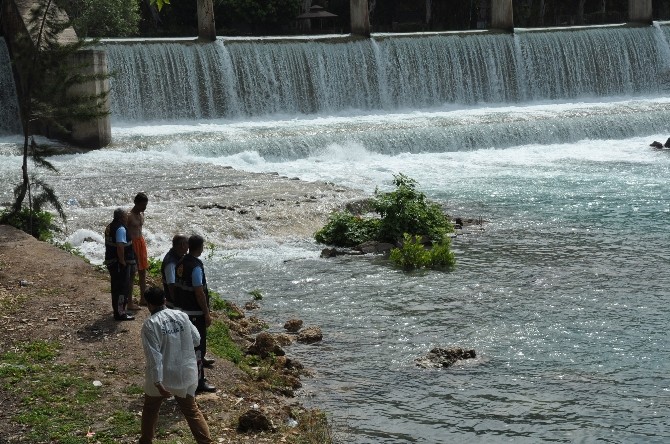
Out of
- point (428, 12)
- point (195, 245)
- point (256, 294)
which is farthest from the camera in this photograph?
point (428, 12)

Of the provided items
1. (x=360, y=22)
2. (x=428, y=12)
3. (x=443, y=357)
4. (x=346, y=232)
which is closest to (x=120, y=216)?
(x=443, y=357)

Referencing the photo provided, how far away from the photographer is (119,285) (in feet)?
32.0

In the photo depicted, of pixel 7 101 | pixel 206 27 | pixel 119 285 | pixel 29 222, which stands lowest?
pixel 29 222

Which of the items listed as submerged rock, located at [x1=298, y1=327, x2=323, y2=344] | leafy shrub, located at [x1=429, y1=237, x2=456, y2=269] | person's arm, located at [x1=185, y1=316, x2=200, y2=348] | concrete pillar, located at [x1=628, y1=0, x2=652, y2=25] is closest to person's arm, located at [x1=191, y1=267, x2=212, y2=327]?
person's arm, located at [x1=185, y1=316, x2=200, y2=348]

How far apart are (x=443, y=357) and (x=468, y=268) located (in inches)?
159

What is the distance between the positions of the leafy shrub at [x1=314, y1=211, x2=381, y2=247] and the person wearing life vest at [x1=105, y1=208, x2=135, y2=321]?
6319mm

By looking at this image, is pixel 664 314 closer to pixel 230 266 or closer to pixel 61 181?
pixel 230 266

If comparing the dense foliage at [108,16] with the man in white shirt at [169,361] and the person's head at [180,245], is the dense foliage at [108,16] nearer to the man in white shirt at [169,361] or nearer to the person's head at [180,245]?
the person's head at [180,245]

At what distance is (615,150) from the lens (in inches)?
1019

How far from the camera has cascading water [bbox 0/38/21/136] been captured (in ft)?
83.5

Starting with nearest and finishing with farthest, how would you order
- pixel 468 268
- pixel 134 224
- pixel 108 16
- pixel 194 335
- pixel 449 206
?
pixel 194 335
pixel 134 224
pixel 468 268
pixel 449 206
pixel 108 16

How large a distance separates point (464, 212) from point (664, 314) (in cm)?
669

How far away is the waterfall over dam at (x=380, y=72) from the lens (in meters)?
27.3

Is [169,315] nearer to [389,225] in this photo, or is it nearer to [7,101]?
[389,225]
